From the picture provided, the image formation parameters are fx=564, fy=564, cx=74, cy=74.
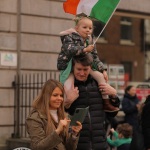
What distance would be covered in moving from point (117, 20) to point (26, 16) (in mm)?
4904

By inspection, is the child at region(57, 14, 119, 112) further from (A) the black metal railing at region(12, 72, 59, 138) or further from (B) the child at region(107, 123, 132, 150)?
(A) the black metal railing at region(12, 72, 59, 138)

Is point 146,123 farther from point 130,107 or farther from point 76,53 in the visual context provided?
point 130,107

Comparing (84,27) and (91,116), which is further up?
(84,27)

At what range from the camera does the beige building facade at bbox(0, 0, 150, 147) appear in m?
12.9

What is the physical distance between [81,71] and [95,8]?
3.76ft

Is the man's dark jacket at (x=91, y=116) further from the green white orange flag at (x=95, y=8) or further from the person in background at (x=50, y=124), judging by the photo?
the green white orange flag at (x=95, y=8)

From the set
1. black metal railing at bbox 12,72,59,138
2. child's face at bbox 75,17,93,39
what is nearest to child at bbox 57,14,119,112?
child's face at bbox 75,17,93,39

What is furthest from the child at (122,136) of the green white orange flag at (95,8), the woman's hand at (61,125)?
the woman's hand at (61,125)

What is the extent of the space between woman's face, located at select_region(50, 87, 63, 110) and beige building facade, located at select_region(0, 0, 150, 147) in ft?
24.5

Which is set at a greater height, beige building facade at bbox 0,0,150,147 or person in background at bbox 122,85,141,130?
beige building facade at bbox 0,0,150,147

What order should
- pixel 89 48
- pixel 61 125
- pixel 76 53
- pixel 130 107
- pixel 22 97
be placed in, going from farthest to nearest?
pixel 130 107 < pixel 22 97 < pixel 76 53 < pixel 89 48 < pixel 61 125

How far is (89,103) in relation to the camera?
236 inches

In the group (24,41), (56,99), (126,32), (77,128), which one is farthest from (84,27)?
(126,32)

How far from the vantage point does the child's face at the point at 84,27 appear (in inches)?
246
